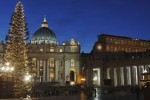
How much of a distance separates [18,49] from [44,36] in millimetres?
98588

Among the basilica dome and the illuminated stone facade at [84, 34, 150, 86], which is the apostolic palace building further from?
the illuminated stone facade at [84, 34, 150, 86]

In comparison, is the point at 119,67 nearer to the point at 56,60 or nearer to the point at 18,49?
the point at 56,60

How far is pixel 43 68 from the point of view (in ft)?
422

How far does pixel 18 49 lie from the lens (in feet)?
137

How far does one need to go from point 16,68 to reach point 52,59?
294 feet

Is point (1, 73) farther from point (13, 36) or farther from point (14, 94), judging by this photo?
point (13, 36)

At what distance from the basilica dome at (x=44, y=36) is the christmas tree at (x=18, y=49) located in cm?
9297

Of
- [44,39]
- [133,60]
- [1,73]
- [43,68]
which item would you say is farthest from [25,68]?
[44,39]

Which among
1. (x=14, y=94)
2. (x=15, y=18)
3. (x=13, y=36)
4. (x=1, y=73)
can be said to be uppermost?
(x=15, y=18)

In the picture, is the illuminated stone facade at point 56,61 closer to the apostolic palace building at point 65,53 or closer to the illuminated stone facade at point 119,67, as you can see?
the apostolic palace building at point 65,53

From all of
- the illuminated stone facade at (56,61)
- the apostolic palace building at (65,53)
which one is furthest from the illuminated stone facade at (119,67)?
the illuminated stone facade at (56,61)

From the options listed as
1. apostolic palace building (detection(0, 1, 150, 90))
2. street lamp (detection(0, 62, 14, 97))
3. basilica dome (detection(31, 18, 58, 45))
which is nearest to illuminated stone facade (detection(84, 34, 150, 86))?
apostolic palace building (detection(0, 1, 150, 90))

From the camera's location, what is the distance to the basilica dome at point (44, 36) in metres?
139

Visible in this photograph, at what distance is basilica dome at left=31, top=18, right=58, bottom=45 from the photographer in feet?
457
